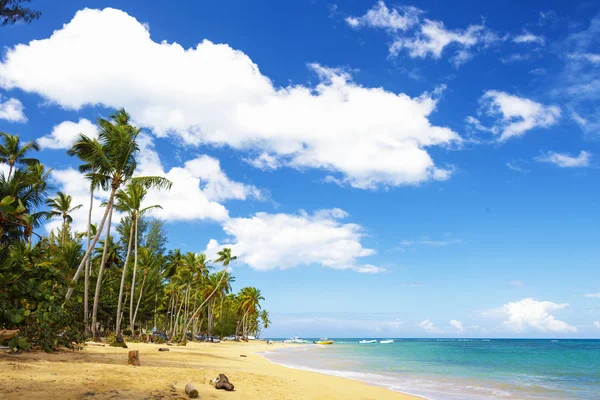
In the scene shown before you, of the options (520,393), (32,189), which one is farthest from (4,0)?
(520,393)

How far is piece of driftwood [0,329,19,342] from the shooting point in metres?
13.7

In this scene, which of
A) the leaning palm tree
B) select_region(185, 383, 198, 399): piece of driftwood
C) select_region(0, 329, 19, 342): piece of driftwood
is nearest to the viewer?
select_region(185, 383, 198, 399): piece of driftwood

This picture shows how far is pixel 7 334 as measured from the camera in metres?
13.8

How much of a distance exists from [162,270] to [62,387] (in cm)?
4992

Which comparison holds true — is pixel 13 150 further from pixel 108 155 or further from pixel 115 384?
pixel 115 384

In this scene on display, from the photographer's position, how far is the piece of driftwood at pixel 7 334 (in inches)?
541

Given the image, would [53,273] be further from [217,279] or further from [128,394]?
[217,279]

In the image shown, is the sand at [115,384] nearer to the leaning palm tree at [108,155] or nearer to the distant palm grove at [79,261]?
the distant palm grove at [79,261]

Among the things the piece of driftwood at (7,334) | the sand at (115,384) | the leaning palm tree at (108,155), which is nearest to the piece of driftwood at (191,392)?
the sand at (115,384)

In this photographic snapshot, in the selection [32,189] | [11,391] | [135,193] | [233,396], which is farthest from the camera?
[135,193]

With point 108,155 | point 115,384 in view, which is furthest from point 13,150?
point 115,384

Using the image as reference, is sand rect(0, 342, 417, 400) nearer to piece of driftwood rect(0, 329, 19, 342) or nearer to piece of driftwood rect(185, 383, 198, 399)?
piece of driftwood rect(185, 383, 198, 399)

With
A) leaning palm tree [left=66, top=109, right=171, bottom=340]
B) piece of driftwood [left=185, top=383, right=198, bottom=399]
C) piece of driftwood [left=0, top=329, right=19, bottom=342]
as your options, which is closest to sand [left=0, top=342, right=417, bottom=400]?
piece of driftwood [left=185, top=383, right=198, bottom=399]

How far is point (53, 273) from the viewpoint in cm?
1436
